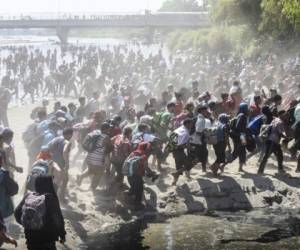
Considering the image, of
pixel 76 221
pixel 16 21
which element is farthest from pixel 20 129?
pixel 16 21

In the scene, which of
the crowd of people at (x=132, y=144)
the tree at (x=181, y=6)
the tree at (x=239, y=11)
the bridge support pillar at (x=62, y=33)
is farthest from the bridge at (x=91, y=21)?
the crowd of people at (x=132, y=144)

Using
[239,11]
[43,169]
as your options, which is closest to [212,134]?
[43,169]

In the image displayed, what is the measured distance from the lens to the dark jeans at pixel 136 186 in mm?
11938

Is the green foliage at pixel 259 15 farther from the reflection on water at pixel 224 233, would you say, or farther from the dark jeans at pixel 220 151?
the reflection on water at pixel 224 233

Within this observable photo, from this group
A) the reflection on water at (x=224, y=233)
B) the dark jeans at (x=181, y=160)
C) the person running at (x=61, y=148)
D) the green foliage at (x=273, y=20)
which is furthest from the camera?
the green foliage at (x=273, y=20)

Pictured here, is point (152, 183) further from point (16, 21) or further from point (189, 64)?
point (16, 21)

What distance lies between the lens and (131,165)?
11727 mm

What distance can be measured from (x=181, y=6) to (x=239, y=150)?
375ft

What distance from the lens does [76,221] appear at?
37.1ft

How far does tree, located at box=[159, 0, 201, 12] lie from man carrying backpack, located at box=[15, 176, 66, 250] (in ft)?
383

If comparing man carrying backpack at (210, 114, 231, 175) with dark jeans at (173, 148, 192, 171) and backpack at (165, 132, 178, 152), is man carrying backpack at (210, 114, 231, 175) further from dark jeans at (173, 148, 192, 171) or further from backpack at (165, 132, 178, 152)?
backpack at (165, 132, 178, 152)

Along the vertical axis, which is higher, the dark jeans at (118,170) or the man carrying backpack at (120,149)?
the man carrying backpack at (120,149)

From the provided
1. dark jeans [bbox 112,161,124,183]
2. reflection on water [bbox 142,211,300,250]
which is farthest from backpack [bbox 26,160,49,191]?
dark jeans [bbox 112,161,124,183]

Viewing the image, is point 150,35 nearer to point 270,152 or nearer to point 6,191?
point 270,152
